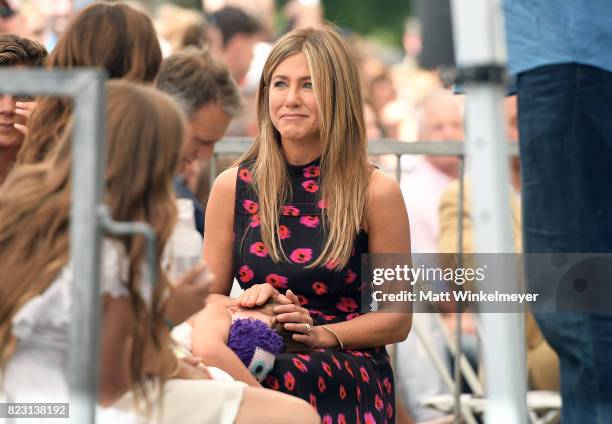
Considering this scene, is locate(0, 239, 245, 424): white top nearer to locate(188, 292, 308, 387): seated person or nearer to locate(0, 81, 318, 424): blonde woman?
locate(0, 81, 318, 424): blonde woman

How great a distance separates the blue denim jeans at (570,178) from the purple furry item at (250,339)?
824mm

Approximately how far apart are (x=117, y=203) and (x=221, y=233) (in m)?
1.34

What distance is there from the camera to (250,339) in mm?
3650

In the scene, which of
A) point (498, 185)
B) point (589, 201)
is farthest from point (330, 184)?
point (498, 185)

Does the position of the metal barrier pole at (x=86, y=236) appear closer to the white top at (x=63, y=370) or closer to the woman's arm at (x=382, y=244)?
the white top at (x=63, y=370)

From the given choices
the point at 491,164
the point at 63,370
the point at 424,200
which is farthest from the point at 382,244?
the point at 424,200

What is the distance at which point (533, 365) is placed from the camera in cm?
536

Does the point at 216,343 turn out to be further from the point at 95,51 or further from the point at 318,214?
the point at 95,51

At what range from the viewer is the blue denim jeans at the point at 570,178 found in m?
3.77

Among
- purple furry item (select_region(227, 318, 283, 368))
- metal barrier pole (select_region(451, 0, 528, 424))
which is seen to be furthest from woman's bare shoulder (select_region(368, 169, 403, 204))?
metal barrier pole (select_region(451, 0, 528, 424))

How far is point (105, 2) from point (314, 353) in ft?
3.92

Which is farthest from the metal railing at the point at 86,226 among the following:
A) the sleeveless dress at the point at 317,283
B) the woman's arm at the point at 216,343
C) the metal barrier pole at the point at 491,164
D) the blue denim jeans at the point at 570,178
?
the blue denim jeans at the point at 570,178

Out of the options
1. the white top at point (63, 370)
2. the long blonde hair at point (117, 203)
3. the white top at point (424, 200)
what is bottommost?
the white top at point (63, 370)

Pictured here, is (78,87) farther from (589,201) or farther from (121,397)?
(589,201)
